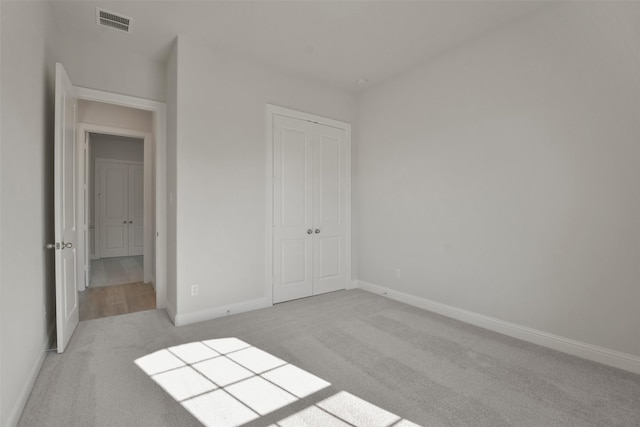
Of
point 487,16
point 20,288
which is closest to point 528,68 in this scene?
point 487,16

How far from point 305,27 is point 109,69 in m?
2.15

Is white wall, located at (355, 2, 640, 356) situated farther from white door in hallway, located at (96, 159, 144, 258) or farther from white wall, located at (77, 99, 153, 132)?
white door in hallway, located at (96, 159, 144, 258)

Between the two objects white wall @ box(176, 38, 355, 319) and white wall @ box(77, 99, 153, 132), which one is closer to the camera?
white wall @ box(176, 38, 355, 319)

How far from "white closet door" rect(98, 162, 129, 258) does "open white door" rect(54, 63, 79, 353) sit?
197 inches

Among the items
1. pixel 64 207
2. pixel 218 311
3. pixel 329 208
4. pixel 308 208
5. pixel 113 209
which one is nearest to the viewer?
pixel 64 207

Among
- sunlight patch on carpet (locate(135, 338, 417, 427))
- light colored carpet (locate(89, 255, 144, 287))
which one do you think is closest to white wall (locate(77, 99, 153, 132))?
light colored carpet (locate(89, 255, 144, 287))

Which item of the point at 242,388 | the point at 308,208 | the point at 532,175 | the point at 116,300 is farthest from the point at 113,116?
the point at 532,175

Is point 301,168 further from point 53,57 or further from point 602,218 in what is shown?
point 602,218

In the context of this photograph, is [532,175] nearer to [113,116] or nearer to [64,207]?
[64,207]

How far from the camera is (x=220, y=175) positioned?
344cm

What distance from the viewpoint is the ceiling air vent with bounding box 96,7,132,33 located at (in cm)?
274

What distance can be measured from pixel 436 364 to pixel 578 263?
1.45m

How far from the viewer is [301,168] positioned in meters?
4.13

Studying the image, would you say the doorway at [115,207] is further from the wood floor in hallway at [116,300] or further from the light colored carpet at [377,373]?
the light colored carpet at [377,373]
